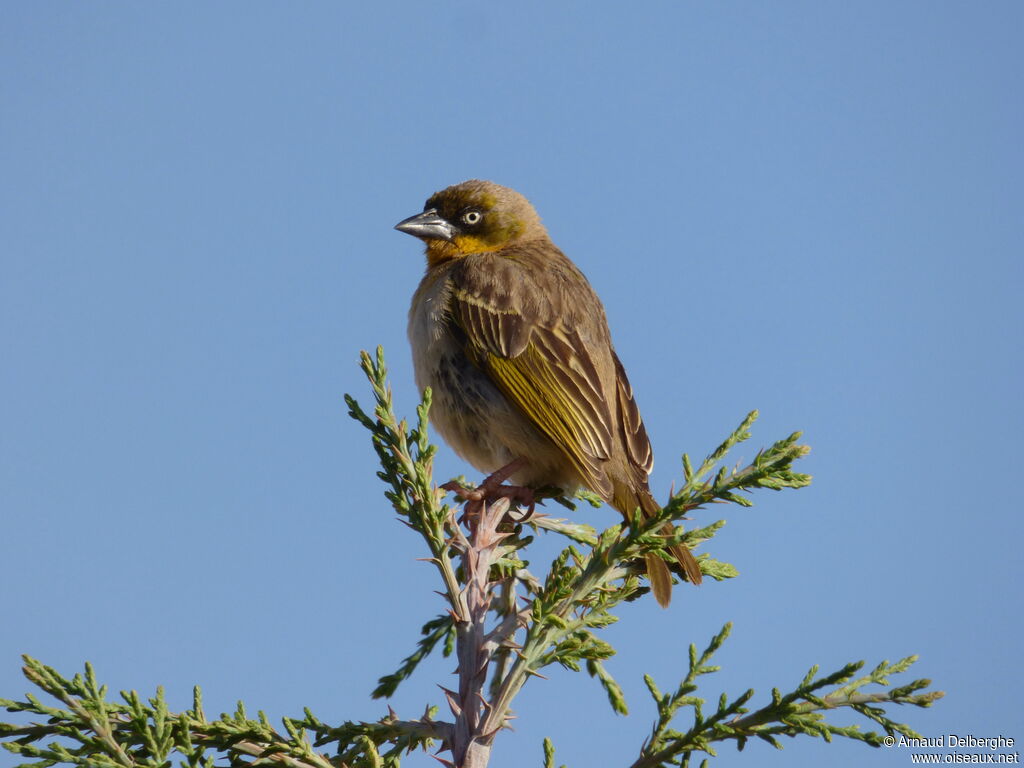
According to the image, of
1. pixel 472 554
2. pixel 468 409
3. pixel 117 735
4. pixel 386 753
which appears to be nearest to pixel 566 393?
pixel 468 409

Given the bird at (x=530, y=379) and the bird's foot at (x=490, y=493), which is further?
the bird at (x=530, y=379)

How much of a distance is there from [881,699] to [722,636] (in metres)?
0.44

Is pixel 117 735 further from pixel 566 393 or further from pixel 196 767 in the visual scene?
pixel 566 393

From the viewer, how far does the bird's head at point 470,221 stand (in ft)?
19.3

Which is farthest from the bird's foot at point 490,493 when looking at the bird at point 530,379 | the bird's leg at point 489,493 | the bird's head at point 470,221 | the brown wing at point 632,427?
the bird's head at point 470,221

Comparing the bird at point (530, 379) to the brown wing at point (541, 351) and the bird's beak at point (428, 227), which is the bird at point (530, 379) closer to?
the brown wing at point (541, 351)

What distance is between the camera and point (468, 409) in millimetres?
4609

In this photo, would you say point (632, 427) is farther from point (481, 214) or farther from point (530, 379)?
point (481, 214)

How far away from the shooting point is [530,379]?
4.58 m

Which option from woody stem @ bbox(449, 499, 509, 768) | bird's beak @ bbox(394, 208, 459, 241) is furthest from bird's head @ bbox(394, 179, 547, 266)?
woody stem @ bbox(449, 499, 509, 768)

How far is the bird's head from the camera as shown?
5.87m

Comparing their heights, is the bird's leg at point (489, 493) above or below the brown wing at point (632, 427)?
below

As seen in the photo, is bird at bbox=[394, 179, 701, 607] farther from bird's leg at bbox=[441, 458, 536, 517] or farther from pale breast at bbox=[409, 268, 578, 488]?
bird's leg at bbox=[441, 458, 536, 517]

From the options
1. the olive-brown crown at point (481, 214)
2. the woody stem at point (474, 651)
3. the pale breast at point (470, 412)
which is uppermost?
the olive-brown crown at point (481, 214)
